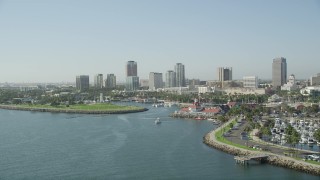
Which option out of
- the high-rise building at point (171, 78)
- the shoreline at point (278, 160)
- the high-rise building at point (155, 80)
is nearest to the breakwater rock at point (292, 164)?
the shoreline at point (278, 160)

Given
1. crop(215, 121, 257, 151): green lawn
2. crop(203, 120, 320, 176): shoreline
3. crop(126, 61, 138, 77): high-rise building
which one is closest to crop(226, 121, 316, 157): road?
crop(215, 121, 257, 151): green lawn

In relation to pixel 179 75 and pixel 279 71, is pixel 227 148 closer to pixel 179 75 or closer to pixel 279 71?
pixel 279 71

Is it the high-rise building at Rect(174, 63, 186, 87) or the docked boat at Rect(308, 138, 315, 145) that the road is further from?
the high-rise building at Rect(174, 63, 186, 87)

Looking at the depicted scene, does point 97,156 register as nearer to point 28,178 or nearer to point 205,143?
point 28,178

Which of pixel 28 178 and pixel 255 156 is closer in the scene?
pixel 28 178

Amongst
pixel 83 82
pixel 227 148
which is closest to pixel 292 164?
pixel 227 148

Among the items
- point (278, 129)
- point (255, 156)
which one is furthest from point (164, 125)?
point (255, 156)
